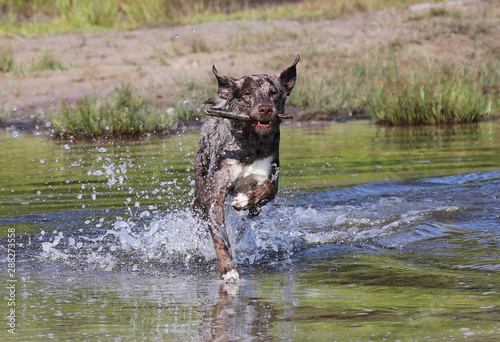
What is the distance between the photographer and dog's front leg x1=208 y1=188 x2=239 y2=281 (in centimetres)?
669

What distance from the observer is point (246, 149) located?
722 centimetres

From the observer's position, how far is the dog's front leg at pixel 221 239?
669 cm

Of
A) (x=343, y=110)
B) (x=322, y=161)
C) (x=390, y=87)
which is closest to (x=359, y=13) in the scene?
(x=343, y=110)

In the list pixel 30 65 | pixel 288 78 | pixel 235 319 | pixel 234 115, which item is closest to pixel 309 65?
pixel 30 65

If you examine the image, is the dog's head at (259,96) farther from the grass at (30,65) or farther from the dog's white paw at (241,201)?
the grass at (30,65)

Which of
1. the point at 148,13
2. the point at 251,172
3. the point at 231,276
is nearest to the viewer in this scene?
the point at 231,276

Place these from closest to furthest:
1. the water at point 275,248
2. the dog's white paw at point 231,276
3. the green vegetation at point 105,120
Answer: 1. the water at point 275,248
2. the dog's white paw at point 231,276
3. the green vegetation at point 105,120

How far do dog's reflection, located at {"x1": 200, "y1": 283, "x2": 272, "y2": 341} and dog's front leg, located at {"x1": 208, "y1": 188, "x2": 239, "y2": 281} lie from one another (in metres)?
0.49

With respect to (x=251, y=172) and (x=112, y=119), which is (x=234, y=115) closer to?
(x=251, y=172)

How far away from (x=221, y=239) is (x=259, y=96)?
116cm

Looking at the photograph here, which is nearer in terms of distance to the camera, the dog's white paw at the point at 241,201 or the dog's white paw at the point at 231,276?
the dog's white paw at the point at 231,276

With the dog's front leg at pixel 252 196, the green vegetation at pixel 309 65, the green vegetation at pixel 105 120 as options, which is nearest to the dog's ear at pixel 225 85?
the dog's front leg at pixel 252 196

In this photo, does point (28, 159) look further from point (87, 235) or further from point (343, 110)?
point (343, 110)

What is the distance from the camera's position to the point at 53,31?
26.6 meters
